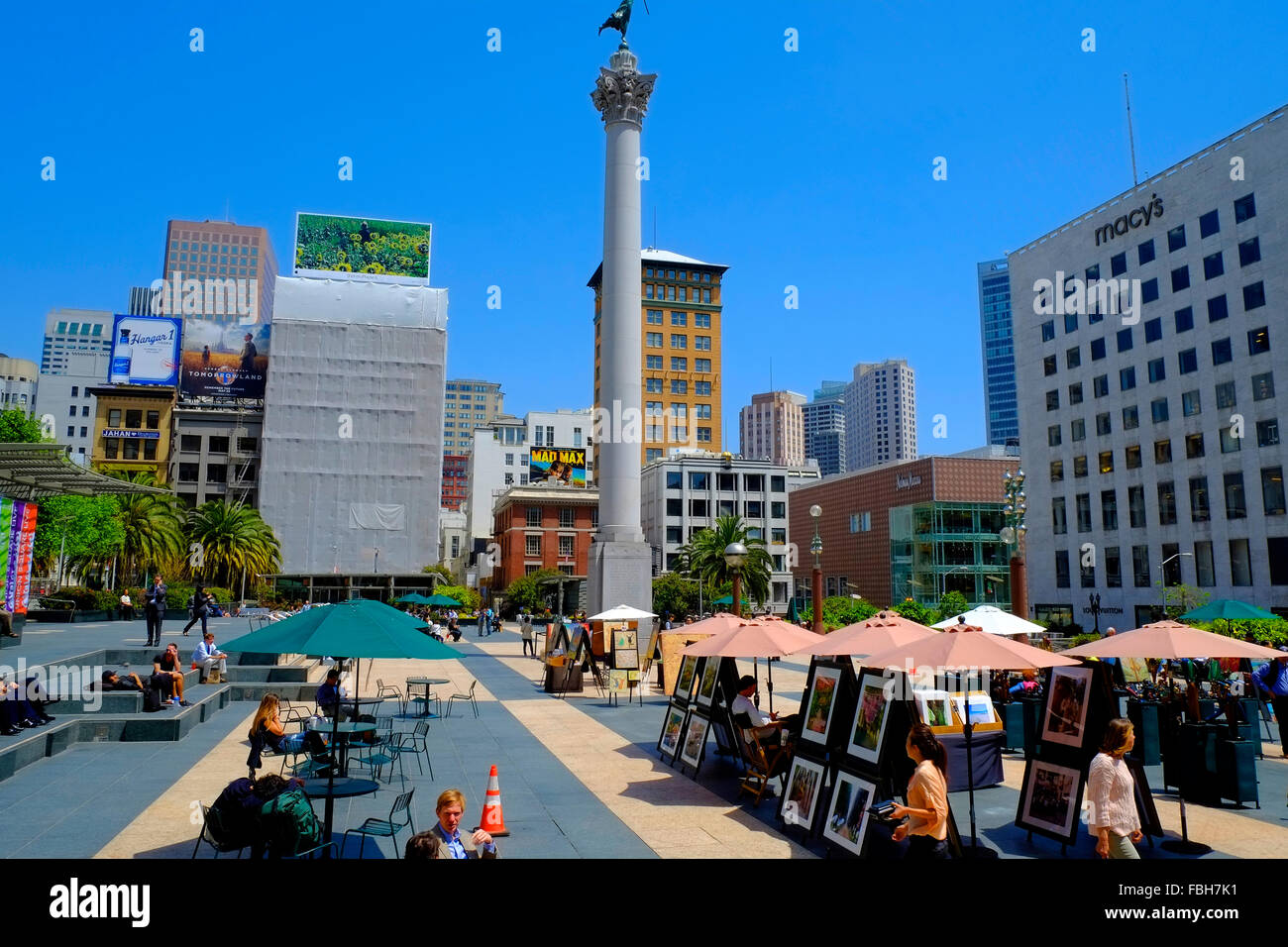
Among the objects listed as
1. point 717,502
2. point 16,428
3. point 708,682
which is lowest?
point 708,682

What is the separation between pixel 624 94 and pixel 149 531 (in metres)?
44.1

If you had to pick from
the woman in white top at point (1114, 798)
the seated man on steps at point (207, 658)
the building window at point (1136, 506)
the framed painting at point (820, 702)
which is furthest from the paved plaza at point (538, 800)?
the building window at point (1136, 506)

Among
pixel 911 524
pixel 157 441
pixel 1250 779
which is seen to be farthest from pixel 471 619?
Answer: pixel 1250 779

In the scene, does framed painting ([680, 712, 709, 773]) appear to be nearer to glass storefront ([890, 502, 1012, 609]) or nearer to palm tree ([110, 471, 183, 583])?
palm tree ([110, 471, 183, 583])

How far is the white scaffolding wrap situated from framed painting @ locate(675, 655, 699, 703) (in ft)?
214

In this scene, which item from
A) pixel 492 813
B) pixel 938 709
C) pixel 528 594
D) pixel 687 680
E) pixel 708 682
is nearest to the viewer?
pixel 492 813

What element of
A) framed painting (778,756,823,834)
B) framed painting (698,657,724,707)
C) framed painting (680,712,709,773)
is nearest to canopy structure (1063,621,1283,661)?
framed painting (778,756,823,834)

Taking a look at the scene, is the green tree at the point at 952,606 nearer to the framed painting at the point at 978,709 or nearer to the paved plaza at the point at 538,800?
the paved plaza at the point at 538,800

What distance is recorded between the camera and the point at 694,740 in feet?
47.0

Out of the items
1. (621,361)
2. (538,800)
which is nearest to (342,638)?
(538,800)

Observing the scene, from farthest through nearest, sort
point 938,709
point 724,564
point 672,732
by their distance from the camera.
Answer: point 724,564, point 672,732, point 938,709

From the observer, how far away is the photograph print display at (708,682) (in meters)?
14.3

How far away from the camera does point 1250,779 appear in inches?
479

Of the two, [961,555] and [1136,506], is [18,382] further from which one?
[1136,506]
